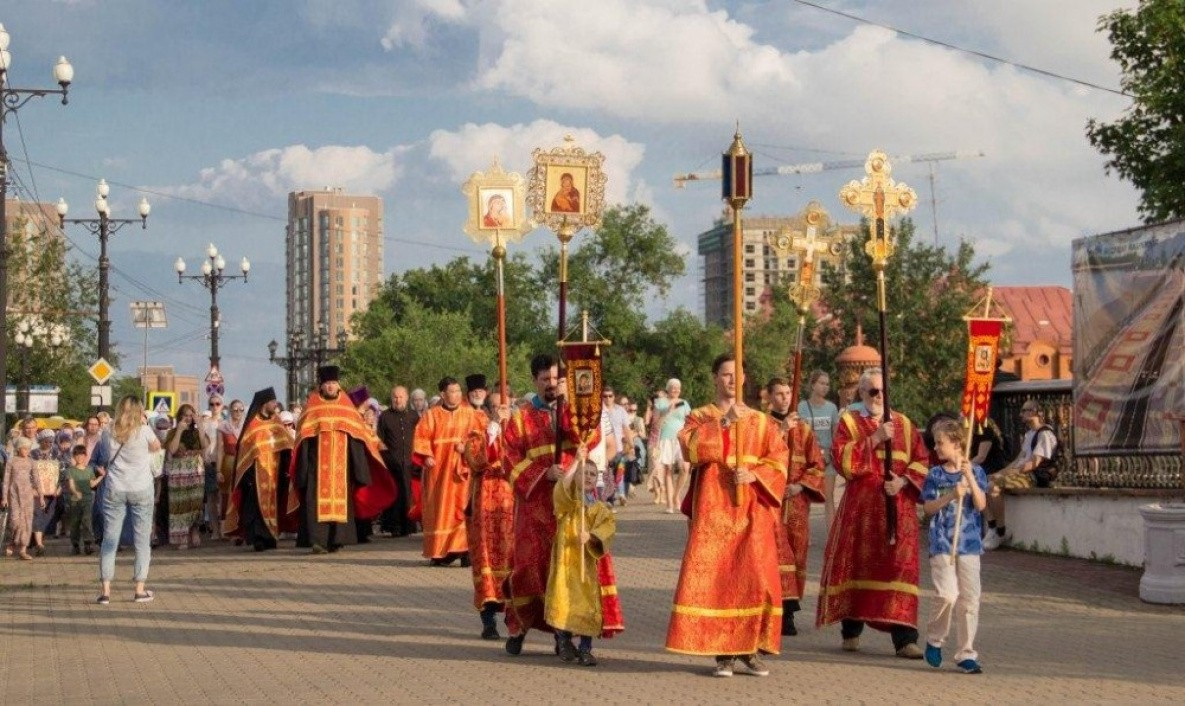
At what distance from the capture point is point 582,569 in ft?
36.6

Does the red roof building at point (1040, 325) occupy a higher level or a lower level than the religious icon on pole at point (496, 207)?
higher

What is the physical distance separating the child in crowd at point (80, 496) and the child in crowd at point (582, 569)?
43.2 feet

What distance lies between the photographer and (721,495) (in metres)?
10.7

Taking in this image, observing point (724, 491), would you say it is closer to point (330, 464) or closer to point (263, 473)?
point (330, 464)

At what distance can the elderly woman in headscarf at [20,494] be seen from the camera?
2291 cm

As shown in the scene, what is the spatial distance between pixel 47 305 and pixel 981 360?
41.3 m

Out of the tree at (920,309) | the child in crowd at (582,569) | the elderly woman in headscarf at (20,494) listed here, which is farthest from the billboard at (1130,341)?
the tree at (920,309)

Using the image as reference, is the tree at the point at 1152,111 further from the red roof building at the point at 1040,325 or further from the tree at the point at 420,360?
the red roof building at the point at 1040,325

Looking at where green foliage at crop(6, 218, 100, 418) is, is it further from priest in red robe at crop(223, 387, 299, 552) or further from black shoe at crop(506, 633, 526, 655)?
black shoe at crop(506, 633, 526, 655)

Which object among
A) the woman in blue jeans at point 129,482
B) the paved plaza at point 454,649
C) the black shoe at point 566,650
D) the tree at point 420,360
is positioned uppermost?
the tree at point 420,360

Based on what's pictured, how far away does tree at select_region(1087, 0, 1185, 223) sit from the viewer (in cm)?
3531

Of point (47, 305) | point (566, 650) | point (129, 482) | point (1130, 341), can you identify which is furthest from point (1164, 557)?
point (47, 305)

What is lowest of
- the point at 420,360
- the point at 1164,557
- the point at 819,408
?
the point at 1164,557

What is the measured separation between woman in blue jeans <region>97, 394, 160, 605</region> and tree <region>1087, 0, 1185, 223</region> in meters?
24.1
